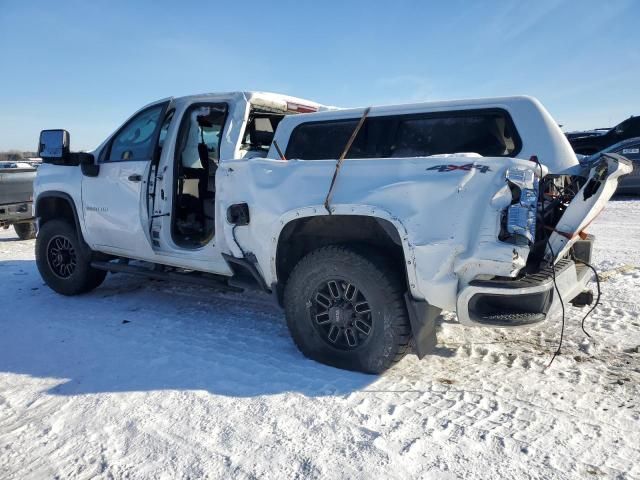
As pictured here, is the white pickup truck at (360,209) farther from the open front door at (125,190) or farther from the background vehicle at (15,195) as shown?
the background vehicle at (15,195)

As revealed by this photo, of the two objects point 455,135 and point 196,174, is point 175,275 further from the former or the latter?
point 455,135

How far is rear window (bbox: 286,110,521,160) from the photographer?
12.1 feet

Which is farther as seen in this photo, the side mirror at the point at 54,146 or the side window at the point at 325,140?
the side mirror at the point at 54,146

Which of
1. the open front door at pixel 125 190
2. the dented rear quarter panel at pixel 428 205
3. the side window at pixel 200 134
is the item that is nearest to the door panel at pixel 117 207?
the open front door at pixel 125 190

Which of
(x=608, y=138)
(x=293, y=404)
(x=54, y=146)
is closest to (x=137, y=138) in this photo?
(x=54, y=146)

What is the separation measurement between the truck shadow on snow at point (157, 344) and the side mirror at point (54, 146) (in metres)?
1.56

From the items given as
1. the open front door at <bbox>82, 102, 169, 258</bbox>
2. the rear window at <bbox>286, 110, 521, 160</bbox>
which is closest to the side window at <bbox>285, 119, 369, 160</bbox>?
the rear window at <bbox>286, 110, 521, 160</bbox>

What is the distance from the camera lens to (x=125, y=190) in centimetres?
511

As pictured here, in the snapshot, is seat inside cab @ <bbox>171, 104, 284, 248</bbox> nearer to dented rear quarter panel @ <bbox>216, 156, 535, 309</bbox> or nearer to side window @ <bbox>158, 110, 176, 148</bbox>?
side window @ <bbox>158, 110, 176, 148</bbox>

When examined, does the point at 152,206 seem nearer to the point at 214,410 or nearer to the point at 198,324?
the point at 198,324

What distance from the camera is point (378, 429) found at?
2766mm

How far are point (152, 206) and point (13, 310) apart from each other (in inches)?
73.9

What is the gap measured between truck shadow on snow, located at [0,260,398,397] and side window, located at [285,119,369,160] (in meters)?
1.59

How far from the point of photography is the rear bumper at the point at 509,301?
2883mm
